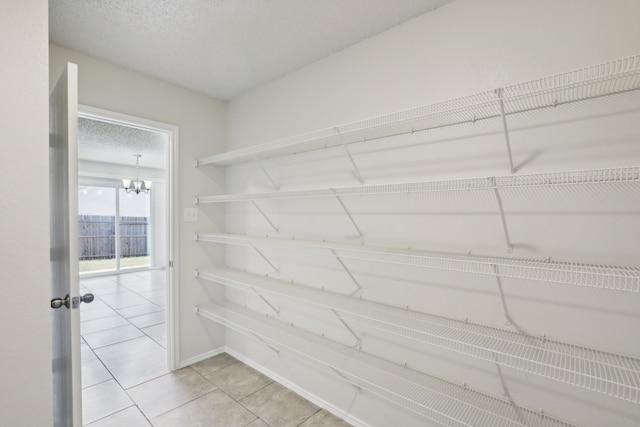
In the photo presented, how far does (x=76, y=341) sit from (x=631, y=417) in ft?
7.02

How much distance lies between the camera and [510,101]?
1.19 metres

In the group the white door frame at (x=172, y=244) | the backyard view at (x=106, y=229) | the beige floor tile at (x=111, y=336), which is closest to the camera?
the white door frame at (x=172, y=244)

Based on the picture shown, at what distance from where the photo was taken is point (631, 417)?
1.05 meters

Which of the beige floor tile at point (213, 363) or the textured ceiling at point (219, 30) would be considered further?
the beige floor tile at point (213, 363)

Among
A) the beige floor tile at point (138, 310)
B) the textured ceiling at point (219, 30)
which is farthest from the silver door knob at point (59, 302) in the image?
the beige floor tile at point (138, 310)

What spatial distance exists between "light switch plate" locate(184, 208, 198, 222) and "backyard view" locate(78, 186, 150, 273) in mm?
5202

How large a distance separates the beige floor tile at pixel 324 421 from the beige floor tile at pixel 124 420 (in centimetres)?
100

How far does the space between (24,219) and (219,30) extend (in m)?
1.37

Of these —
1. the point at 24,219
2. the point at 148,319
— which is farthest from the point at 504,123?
the point at 148,319

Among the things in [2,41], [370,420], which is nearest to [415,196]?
[370,420]

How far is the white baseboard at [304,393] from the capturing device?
184cm

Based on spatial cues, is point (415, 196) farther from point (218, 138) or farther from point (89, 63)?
point (89, 63)

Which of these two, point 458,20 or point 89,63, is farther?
point 89,63

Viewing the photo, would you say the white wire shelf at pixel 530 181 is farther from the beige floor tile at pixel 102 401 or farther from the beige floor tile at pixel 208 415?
the beige floor tile at pixel 102 401
